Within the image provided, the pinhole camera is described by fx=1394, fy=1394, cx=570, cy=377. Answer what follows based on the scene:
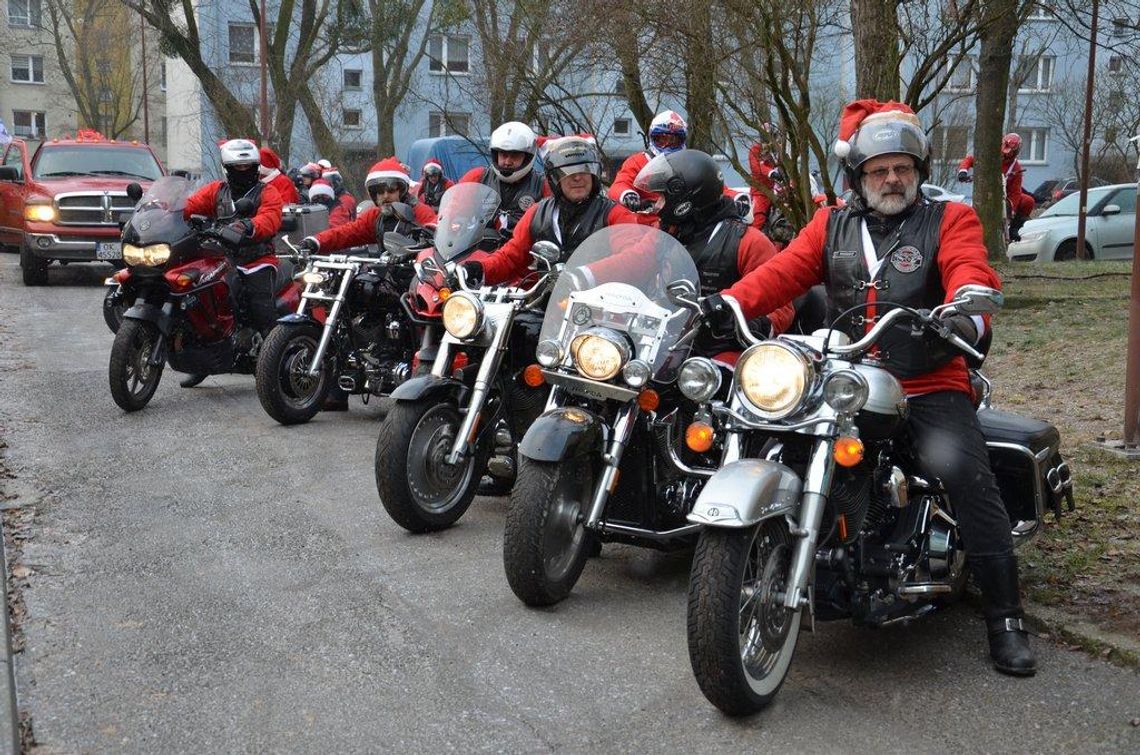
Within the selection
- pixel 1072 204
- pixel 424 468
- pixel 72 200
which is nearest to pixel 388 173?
pixel 424 468

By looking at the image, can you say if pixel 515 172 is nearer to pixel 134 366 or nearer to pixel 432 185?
pixel 134 366

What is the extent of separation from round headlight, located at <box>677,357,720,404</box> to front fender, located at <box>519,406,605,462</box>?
28.9 inches

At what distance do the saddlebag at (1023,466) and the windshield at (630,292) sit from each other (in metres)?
1.22

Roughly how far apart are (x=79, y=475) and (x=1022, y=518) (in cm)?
508

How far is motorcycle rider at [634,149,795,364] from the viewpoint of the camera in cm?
622

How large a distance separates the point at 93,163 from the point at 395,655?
58.1 feet

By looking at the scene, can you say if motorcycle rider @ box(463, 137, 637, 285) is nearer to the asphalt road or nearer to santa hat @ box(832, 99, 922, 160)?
the asphalt road

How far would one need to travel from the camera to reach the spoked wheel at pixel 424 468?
6.33 metres

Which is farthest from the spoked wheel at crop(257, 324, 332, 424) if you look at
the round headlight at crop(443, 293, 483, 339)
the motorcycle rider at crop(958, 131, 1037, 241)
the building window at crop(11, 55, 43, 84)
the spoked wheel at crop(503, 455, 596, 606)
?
the building window at crop(11, 55, 43, 84)

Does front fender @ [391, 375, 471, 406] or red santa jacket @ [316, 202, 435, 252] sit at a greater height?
red santa jacket @ [316, 202, 435, 252]

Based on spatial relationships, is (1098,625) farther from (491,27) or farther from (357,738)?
(491,27)

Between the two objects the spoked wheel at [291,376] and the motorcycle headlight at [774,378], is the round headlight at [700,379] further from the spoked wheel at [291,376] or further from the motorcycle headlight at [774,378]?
the spoked wheel at [291,376]

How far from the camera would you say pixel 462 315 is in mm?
6465

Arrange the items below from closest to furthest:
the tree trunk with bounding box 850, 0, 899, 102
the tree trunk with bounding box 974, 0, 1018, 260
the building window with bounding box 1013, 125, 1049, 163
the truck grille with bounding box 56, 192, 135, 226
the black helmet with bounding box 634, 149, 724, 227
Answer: the black helmet with bounding box 634, 149, 724, 227, the tree trunk with bounding box 850, 0, 899, 102, the tree trunk with bounding box 974, 0, 1018, 260, the truck grille with bounding box 56, 192, 135, 226, the building window with bounding box 1013, 125, 1049, 163
